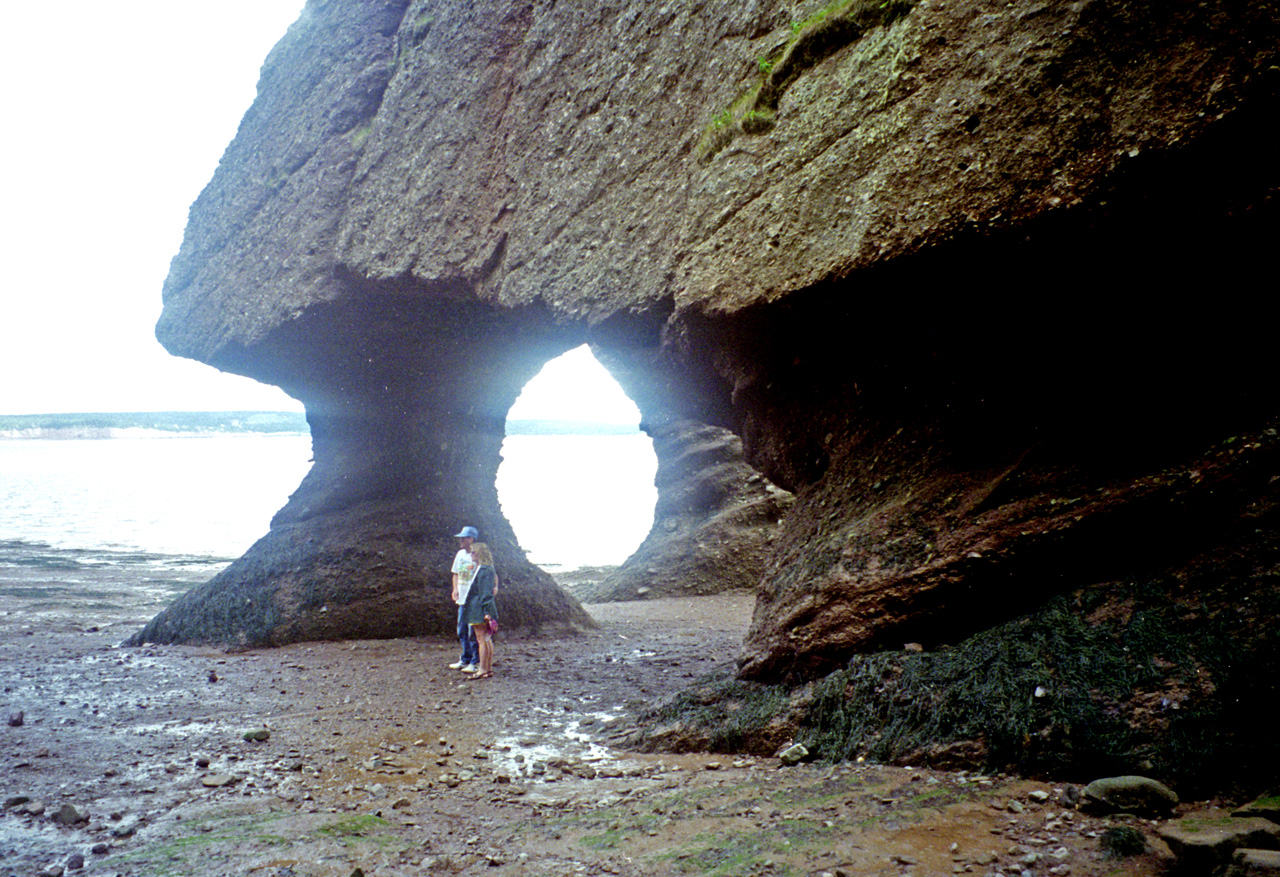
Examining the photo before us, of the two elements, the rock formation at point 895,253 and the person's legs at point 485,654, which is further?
the person's legs at point 485,654

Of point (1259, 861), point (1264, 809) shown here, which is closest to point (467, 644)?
point (1264, 809)

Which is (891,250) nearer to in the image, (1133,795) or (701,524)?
(1133,795)

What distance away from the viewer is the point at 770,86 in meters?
4.45

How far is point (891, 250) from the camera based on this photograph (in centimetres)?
359

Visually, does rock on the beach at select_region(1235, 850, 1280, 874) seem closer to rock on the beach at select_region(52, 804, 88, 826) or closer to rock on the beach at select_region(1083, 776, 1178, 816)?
rock on the beach at select_region(1083, 776, 1178, 816)

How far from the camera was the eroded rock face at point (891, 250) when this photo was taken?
10.2ft

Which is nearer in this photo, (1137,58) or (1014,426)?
(1137,58)

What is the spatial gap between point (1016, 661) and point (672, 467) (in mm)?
13020

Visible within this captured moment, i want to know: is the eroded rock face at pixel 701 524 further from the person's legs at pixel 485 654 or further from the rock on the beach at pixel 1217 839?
the rock on the beach at pixel 1217 839

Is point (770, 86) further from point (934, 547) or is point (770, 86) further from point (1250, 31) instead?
point (934, 547)

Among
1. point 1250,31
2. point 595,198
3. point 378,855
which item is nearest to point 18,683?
point 378,855

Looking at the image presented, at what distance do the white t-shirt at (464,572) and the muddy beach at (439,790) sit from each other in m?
0.73

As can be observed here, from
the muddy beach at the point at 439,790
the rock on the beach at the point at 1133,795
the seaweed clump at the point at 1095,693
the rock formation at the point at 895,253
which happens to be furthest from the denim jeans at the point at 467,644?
the rock on the beach at the point at 1133,795

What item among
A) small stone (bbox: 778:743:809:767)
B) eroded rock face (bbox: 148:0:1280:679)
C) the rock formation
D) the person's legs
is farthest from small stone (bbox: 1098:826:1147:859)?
the person's legs
